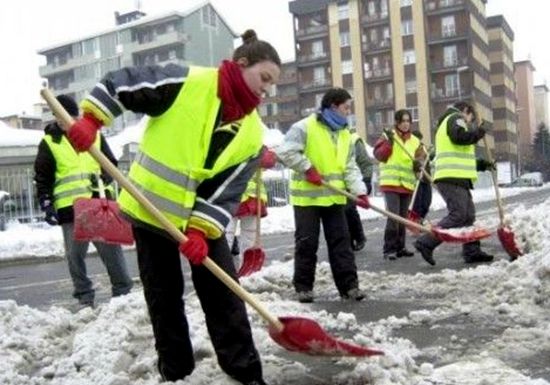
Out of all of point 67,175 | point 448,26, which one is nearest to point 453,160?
point 67,175

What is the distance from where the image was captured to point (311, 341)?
3.54 m

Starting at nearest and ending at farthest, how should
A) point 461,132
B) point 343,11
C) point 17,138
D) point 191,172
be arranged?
point 191,172, point 461,132, point 17,138, point 343,11

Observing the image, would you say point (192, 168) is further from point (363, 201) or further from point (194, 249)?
point (363, 201)

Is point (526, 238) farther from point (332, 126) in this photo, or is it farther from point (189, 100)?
point (189, 100)

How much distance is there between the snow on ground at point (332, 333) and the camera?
12.6ft

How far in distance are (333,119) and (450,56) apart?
193ft

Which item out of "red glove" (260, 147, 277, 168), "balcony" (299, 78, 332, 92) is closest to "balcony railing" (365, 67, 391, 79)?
"balcony" (299, 78, 332, 92)

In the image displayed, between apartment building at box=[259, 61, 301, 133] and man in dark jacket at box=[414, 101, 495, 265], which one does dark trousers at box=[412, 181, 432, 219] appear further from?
apartment building at box=[259, 61, 301, 133]

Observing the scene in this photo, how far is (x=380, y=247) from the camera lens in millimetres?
10914

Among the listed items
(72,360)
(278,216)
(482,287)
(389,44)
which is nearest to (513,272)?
(482,287)

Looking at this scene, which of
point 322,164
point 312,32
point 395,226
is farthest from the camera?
point 312,32

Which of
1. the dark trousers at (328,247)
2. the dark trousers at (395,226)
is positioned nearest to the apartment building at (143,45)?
the dark trousers at (395,226)

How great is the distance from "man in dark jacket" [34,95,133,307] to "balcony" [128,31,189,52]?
186 feet

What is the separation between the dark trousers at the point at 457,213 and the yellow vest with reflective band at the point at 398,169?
1162 mm
